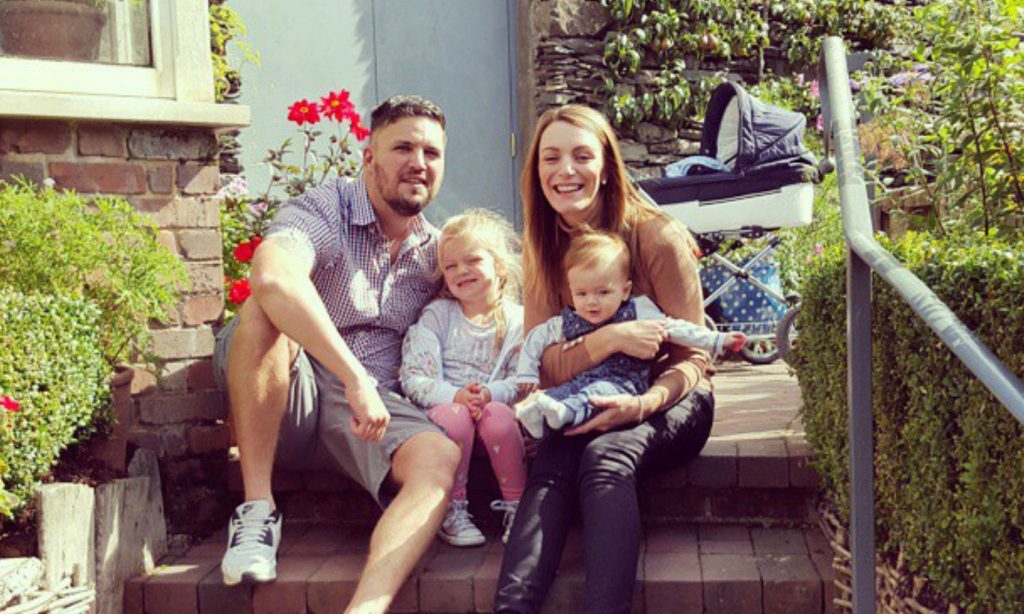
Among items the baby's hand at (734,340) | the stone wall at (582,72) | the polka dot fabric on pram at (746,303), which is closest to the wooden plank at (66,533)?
the baby's hand at (734,340)

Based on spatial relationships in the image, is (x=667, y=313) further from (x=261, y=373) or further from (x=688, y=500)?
(x=261, y=373)

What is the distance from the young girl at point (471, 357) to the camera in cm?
307

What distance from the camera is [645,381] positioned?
10.0ft

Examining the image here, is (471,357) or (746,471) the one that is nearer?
(746,471)

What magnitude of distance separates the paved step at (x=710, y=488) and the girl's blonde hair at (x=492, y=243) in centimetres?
45

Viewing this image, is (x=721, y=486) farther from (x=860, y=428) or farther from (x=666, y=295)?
(x=860, y=428)

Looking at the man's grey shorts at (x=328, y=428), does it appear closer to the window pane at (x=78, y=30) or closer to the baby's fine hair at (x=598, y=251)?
the baby's fine hair at (x=598, y=251)

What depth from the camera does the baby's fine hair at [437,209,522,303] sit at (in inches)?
129

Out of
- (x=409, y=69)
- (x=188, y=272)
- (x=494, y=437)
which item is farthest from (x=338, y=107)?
(x=494, y=437)

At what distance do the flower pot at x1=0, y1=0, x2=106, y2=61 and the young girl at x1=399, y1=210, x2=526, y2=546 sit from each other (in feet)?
3.66

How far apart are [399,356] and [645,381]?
2.37ft

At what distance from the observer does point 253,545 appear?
9.59 ft

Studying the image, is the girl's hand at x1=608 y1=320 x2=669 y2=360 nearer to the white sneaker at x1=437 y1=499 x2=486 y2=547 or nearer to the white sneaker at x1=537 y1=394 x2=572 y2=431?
the white sneaker at x1=537 y1=394 x2=572 y2=431

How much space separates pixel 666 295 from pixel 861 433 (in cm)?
93
